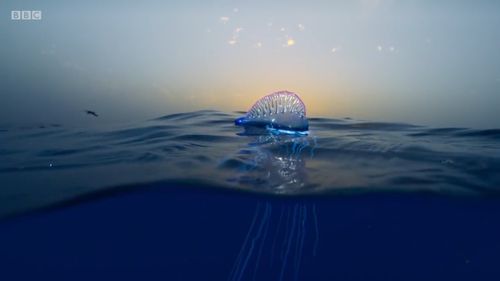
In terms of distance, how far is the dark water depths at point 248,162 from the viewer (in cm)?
623

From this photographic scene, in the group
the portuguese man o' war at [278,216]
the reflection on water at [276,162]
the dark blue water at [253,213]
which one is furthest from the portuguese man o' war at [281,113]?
the dark blue water at [253,213]

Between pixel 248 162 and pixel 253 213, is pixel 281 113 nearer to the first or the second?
pixel 248 162

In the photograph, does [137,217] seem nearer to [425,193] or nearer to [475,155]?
[425,193]

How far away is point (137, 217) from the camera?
21.6ft

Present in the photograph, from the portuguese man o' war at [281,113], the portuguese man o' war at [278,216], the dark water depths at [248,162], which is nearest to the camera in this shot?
the dark water depths at [248,162]

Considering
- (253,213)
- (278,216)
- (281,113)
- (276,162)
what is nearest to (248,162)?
(276,162)

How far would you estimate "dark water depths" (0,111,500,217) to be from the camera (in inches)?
245


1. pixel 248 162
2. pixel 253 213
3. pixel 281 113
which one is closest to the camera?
pixel 248 162

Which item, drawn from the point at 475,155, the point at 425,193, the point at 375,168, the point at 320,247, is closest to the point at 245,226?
the point at 320,247

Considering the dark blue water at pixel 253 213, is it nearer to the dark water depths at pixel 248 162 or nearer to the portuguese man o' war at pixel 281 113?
the dark water depths at pixel 248 162

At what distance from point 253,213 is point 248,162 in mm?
868

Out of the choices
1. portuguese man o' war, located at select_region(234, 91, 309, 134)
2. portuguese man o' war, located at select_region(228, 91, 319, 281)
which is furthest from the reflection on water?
portuguese man o' war, located at select_region(234, 91, 309, 134)

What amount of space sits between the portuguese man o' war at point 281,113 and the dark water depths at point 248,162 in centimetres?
25

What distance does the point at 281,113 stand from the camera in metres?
8.02
